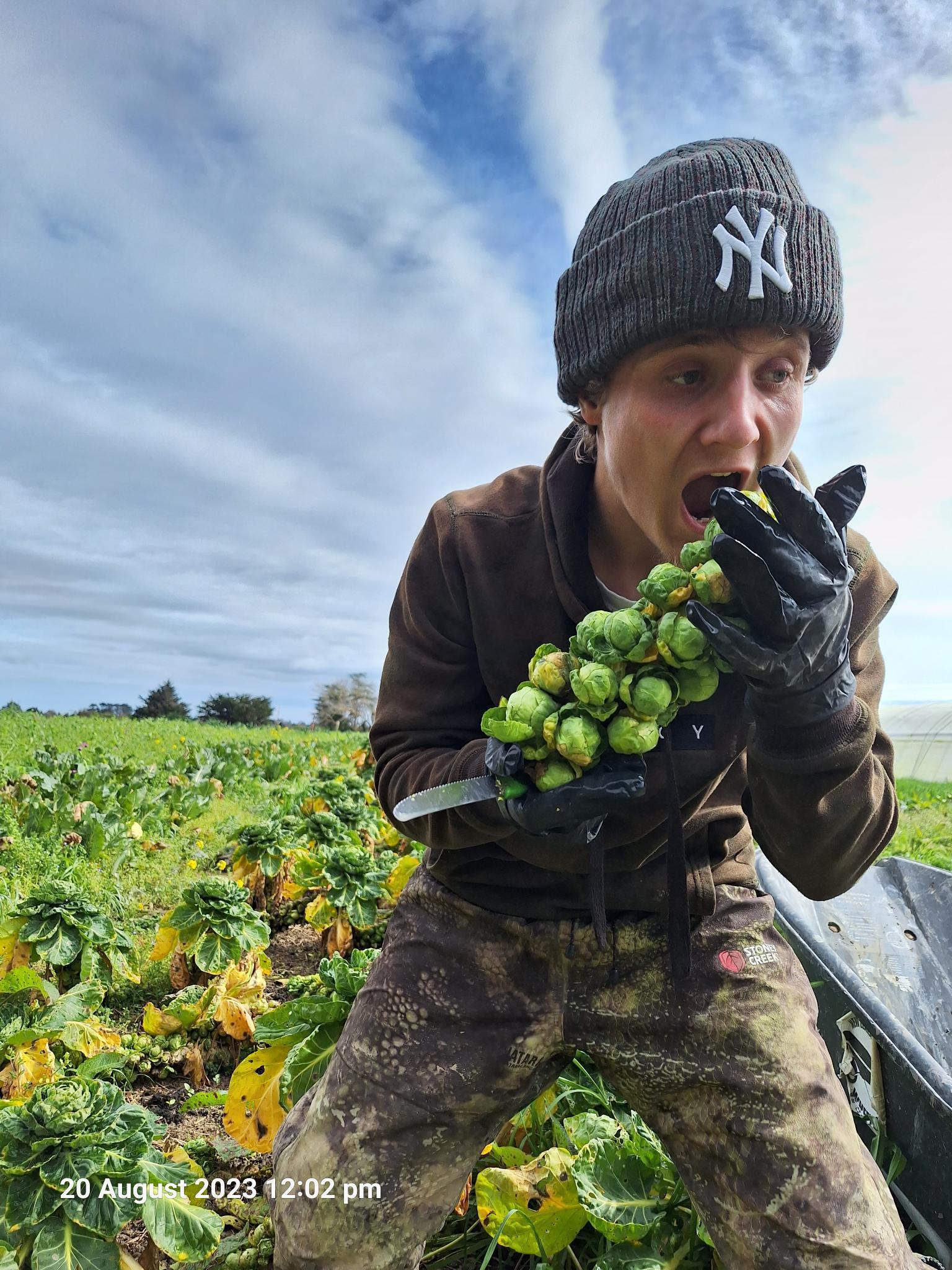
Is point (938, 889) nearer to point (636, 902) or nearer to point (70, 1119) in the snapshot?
point (636, 902)

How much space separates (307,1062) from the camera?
3049 mm

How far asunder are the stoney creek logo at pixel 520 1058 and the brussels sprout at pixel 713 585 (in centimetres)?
144

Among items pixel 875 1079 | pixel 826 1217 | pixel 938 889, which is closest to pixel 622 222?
pixel 826 1217

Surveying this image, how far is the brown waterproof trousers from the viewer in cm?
219

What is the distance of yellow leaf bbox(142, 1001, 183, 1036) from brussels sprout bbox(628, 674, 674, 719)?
317cm

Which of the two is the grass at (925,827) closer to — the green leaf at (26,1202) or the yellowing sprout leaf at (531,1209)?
the yellowing sprout leaf at (531,1209)

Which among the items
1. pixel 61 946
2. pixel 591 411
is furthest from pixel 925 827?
pixel 61 946

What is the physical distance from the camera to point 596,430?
8.96ft

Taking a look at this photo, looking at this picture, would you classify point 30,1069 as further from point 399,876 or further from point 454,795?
point 454,795

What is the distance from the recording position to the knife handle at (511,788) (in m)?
1.91

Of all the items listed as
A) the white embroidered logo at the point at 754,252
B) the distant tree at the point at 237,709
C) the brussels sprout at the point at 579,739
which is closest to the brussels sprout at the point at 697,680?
the brussels sprout at the point at 579,739

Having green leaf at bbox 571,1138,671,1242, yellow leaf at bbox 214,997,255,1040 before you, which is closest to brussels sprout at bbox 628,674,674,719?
green leaf at bbox 571,1138,671,1242

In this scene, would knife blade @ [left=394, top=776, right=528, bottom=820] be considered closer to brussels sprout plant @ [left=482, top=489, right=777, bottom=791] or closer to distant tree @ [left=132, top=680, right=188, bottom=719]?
brussels sprout plant @ [left=482, top=489, right=777, bottom=791]

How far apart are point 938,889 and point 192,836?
6.11m
